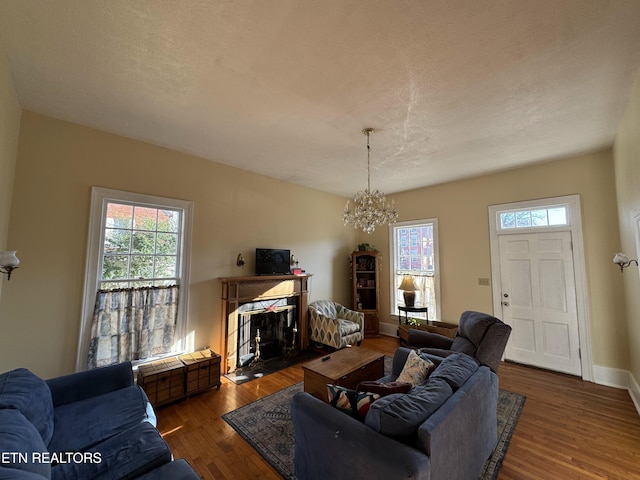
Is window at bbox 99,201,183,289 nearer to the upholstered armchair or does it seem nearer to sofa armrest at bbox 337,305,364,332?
sofa armrest at bbox 337,305,364,332

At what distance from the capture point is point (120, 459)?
4.89ft

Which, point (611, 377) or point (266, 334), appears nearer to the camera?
point (611, 377)

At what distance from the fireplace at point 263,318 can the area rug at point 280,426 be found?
1.02m

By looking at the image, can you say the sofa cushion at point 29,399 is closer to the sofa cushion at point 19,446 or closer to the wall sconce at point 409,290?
the sofa cushion at point 19,446

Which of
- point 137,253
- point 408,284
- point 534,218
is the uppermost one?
point 534,218

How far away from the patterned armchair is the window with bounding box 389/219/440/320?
1.25 meters

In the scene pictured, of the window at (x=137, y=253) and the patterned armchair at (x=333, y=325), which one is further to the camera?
the patterned armchair at (x=333, y=325)

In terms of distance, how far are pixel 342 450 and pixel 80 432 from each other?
1775 millimetres

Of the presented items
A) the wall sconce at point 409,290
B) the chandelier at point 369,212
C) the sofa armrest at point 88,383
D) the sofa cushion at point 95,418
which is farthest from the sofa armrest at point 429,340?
the sofa armrest at point 88,383

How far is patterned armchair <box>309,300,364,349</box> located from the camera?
422 cm

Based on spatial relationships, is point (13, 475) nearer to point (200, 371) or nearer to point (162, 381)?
point (162, 381)

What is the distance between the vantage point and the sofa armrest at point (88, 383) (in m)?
2.11

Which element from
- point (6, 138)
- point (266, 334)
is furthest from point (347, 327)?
point (6, 138)

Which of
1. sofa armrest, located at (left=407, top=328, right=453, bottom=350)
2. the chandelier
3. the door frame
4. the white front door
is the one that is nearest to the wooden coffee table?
sofa armrest, located at (left=407, top=328, right=453, bottom=350)
